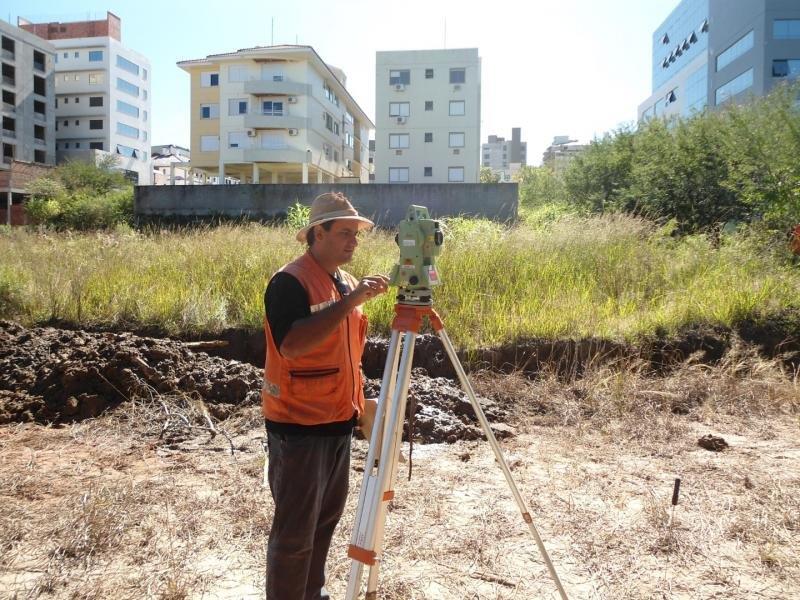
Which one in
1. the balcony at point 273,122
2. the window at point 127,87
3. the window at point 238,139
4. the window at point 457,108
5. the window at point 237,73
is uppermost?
the window at point 127,87

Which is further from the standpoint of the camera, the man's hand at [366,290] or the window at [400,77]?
the window at [400,77]

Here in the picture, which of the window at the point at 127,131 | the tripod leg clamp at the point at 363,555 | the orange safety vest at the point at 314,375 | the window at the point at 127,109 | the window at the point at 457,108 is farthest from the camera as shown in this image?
the window at the point at 127,109

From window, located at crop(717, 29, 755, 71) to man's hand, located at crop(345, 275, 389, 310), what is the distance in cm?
4655

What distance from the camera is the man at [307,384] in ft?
6.45

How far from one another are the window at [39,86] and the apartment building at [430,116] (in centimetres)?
3235

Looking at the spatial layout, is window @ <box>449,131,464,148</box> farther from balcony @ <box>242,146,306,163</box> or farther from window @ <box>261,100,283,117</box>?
window @ <box>261,100,283,117</box>

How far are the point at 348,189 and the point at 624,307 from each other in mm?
14300

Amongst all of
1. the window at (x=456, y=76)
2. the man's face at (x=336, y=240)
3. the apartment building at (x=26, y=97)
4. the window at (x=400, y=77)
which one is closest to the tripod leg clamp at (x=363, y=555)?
the man's face at (x=336, y=240)

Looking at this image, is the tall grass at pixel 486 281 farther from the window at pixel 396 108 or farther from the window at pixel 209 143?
the window at pixel 396 108

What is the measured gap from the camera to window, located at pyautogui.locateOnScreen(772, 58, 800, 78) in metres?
37.5

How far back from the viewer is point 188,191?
21.4 metres

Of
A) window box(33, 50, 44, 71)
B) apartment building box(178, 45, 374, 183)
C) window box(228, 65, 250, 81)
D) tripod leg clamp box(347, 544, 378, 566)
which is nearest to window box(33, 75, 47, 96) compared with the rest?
window box(33, 50, 44, 71)

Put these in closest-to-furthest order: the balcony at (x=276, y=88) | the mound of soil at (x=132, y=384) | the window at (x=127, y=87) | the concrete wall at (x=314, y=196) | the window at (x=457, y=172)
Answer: the mound of soil at (x=132, y=384)
the concrete wall at (x=314, y=196)
the balcony at (x=276, y=88)
the window at (x=457, y=172)
the window at (x=127, y=87)

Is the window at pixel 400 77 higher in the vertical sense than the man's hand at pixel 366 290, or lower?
higher
